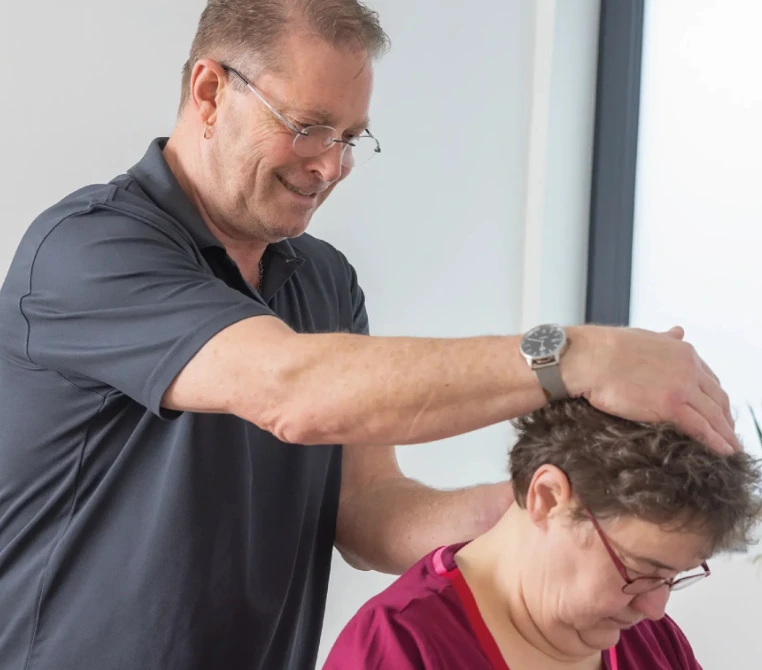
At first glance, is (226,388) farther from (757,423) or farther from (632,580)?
(757,423)

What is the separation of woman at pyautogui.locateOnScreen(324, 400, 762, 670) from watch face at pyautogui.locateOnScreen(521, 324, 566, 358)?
0.20 meters

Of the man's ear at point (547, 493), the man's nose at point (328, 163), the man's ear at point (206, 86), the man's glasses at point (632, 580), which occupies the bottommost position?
the man's glasses at point (632, 580)

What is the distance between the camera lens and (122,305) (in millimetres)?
1254

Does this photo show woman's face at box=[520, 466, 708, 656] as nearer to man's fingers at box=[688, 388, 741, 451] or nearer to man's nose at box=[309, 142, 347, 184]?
man's fingers at box=[688, 388, 741, 451]

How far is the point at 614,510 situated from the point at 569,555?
106 millimetres

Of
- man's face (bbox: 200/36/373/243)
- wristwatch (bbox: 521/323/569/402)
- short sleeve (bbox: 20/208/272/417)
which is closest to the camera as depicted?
wristwatch (bbox: 521/323/569/402)

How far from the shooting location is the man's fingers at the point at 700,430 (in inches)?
43.5

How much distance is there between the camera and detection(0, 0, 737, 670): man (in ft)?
3.65

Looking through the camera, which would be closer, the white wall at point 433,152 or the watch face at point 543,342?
the watch face at point 543,342

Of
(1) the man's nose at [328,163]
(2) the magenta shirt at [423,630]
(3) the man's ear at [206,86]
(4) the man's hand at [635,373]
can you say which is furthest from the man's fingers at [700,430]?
(3) the man's ear at [206,86]

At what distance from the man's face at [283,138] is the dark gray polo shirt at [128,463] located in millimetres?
78

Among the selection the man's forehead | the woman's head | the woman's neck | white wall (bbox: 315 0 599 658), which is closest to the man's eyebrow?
the man's forehead

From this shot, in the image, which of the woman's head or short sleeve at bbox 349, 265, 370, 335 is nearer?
the woman's head

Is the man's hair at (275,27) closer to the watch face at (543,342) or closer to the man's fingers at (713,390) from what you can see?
the watch face at (543,342)
